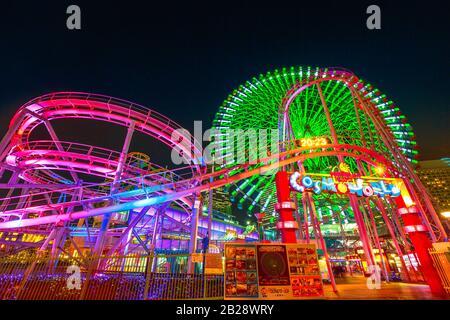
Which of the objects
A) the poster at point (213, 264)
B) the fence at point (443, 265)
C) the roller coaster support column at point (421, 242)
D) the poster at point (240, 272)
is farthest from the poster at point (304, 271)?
the roller coaster support column at point (421, 242)

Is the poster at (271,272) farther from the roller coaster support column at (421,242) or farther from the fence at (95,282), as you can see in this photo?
the roller coaster support column at (421,242)

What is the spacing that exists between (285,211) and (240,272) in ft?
17.1

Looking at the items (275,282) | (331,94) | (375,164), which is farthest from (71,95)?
(331,94)

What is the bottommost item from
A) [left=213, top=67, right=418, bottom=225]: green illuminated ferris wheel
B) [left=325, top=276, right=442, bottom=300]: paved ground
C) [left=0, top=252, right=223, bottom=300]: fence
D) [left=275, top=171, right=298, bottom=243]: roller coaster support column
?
[left=325, top=276, right=442, bottom=300]: paved ground

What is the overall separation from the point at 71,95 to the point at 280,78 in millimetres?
22811

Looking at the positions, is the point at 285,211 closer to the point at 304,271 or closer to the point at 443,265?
the point at 304,271

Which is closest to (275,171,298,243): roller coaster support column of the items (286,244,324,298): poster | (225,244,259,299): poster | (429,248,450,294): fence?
(286,244,324,298): poster

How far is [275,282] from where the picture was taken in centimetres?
754

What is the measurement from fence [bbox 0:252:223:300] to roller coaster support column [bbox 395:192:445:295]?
37.4 feet

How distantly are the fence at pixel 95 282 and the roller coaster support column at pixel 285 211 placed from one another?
4031 millimetres

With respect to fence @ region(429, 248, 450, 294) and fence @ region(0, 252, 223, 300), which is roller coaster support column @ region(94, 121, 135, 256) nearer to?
fence @ region(0, 252, 223, 300)

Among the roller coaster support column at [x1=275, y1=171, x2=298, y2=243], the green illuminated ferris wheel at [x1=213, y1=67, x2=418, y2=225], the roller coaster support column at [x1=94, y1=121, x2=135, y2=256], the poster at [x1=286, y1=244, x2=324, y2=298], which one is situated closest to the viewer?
the poster at [x1=286, y1=244, x2=324, y2=298]

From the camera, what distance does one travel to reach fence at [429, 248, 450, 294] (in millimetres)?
10094

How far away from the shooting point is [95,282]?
8.32m
